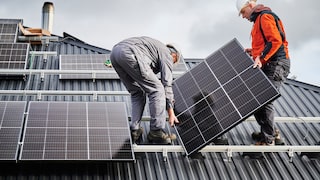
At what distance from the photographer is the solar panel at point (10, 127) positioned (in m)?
7.97

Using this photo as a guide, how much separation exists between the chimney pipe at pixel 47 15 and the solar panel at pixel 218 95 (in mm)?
8354

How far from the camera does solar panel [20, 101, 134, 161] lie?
807 centimetres

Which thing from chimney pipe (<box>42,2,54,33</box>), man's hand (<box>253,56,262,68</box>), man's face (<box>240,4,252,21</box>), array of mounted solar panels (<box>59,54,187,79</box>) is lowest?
man's hand (<box>253,56,262,68</box>)

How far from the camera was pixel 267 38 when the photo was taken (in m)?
9.02

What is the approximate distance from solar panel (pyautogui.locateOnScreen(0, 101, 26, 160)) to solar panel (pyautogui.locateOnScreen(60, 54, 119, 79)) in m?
2.81

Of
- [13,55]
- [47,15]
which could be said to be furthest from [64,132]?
[47,15]

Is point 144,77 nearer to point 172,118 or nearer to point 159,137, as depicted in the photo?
point 172,118

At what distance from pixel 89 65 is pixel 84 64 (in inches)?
4.9

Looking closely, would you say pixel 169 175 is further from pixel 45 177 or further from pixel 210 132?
pixel 45 177

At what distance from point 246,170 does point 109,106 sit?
269cm

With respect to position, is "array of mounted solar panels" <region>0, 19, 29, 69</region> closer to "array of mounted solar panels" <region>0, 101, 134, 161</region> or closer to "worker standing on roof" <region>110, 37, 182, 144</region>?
"array of mounted solar panels" <region>0, 101, 134, 161</region>

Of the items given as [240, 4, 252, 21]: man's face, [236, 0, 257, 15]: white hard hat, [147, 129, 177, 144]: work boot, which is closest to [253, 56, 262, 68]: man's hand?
[240, 4, 252, 21]: man's face

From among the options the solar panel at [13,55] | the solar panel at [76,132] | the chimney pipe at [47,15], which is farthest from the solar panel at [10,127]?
the chimney pipe at [47,15]

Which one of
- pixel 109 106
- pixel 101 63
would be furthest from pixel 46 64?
pixel 109 106
